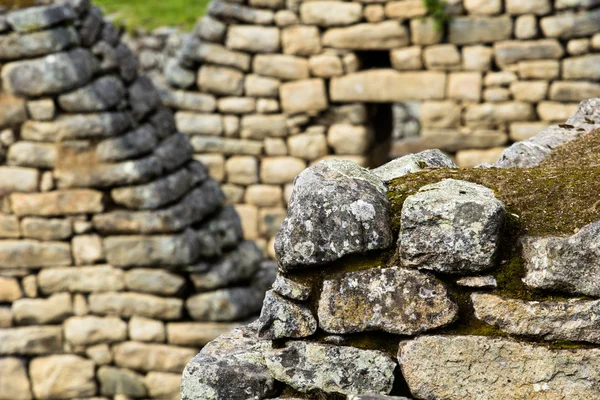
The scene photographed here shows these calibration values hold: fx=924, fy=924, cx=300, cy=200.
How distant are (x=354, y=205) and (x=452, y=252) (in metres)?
0.30

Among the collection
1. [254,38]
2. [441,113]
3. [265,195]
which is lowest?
[265,195]

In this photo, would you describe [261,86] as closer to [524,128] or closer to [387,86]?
[387,86]

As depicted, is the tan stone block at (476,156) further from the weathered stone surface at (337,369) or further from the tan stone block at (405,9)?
the weathered stone surface at (337,369)

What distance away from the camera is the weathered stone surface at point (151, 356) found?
654 cm

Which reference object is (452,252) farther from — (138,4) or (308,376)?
(138,4)

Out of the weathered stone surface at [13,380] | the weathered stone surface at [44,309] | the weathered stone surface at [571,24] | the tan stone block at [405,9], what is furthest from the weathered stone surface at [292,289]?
the weathered stone surface at [571,24]

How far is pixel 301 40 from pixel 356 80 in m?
0.67

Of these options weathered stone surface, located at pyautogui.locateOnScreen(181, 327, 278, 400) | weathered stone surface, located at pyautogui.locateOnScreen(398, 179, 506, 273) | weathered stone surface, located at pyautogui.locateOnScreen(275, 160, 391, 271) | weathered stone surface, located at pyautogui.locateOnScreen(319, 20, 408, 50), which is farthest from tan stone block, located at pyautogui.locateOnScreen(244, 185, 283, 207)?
weathered stone surface, located at pyautogui.locateOnScreen(398, 179, 506, 273)

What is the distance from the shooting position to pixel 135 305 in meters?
6.56

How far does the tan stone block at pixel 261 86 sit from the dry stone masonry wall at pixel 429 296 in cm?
653

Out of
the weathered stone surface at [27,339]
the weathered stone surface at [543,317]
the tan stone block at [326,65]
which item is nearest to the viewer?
the weathered stone surface at [543,317]

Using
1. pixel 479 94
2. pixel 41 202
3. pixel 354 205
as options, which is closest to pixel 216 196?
pixel 41 202

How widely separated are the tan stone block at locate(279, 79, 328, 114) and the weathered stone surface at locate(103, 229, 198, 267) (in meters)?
3.01

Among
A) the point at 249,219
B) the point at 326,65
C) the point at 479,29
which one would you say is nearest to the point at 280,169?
the point at 249,219
